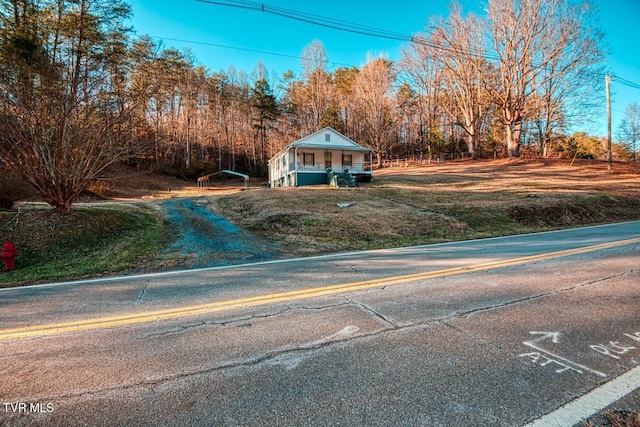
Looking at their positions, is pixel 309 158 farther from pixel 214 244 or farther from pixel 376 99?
pixel 214 244

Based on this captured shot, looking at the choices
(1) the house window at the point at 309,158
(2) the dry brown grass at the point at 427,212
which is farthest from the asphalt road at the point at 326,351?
(1) the house window at the point at 309,158

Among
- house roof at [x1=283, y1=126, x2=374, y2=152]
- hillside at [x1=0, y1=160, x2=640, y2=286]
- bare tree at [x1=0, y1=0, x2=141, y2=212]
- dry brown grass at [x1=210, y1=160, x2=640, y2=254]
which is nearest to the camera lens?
hillside at [x1=0, y1=160, x2=640, y2=286]

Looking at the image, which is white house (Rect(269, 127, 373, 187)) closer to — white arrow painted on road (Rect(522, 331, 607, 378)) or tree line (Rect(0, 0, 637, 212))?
tree line (Rect(0, 0, 637, 212))

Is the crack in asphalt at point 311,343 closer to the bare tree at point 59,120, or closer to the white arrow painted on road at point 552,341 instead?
the white arrow painted on road at point 552,341

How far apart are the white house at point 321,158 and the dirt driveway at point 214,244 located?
558 inches

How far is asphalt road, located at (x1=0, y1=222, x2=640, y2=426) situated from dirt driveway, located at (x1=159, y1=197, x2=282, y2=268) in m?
1.99

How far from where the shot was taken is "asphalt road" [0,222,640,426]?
1.86 m

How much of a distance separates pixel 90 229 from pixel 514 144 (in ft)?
123

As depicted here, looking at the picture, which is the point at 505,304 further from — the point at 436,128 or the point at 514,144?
the point at 436,128

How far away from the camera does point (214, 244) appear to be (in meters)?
8.16

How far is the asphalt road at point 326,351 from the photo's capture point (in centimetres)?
186

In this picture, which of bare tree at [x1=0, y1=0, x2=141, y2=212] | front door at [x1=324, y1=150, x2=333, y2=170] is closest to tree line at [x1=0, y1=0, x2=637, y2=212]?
bare tree at [x1=0, y1=0, x2=141, y2=212]

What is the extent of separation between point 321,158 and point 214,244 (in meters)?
20.1

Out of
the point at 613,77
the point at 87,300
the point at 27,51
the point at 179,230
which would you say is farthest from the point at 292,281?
the point at 613,77
